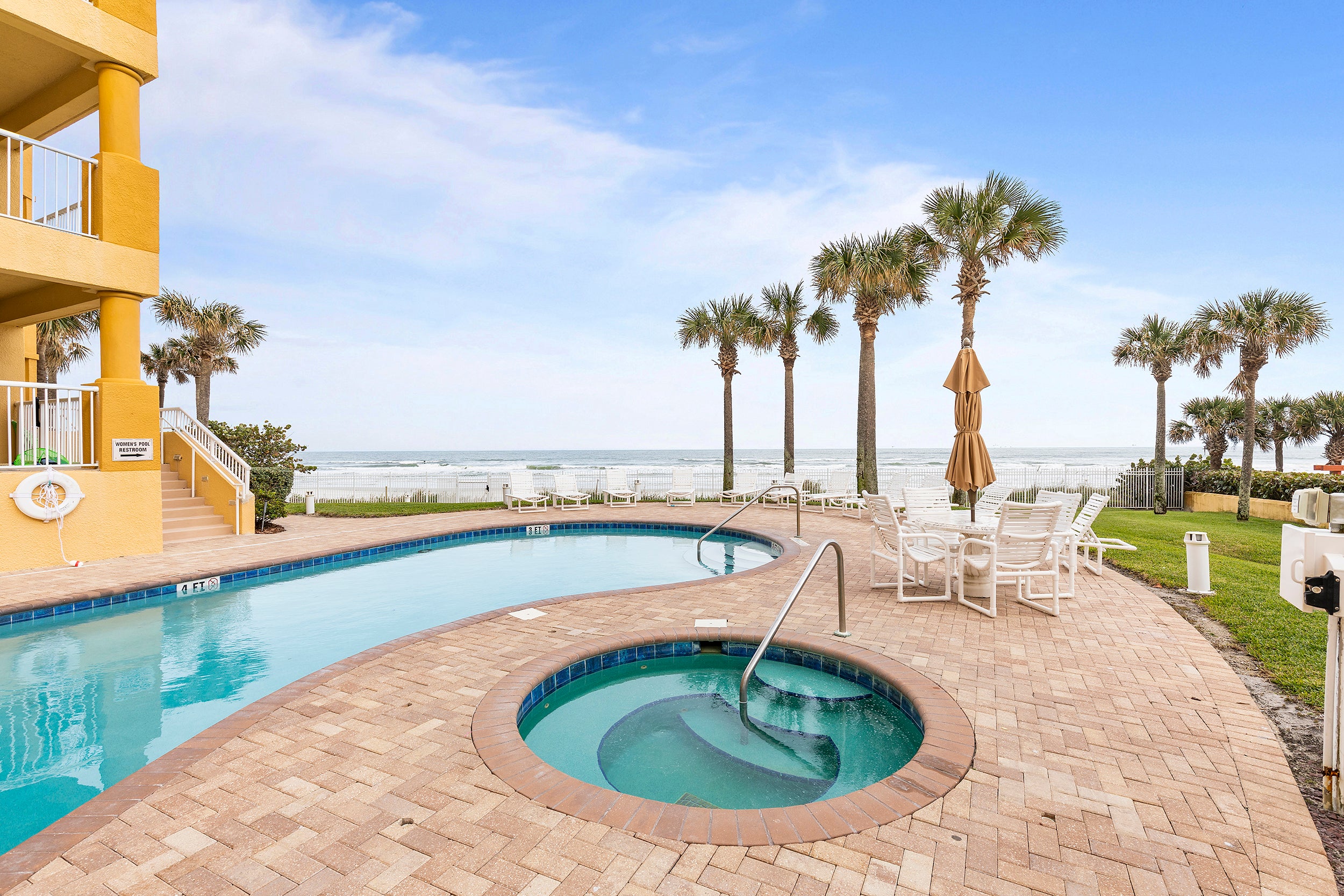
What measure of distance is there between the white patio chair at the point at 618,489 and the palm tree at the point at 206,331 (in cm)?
1352

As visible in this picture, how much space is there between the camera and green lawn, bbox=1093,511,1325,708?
159 inches

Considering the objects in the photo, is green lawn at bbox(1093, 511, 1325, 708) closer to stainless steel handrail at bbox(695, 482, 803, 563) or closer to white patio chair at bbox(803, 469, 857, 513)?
stainless steel handrail at bbox(695, 482, 803, 563)

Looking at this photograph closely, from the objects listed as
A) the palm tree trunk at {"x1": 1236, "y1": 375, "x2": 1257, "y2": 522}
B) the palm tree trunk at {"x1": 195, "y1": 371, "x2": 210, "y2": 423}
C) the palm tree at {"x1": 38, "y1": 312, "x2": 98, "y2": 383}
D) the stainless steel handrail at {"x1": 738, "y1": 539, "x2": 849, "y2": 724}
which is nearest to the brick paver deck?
the stainless steel handrail at {"x1": 738, "y1": 539, "x2": 849, "y2": 724}

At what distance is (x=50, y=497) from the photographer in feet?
24.6

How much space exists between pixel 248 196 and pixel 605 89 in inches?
418

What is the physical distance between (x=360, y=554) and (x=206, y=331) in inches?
589

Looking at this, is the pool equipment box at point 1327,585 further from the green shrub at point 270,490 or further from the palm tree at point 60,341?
the palm tree at point 60,341

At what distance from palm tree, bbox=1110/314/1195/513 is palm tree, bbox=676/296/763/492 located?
13170 millimetres

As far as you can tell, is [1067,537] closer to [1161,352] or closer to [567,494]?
[567,494]

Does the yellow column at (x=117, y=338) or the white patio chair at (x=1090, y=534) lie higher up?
the yellow column at (x=117, y=338)

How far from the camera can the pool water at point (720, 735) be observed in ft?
9.75

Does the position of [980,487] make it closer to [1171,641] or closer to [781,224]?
[1171,641]

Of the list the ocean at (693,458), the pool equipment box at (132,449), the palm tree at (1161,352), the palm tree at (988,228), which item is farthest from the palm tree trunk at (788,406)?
the ocean at (693,458)

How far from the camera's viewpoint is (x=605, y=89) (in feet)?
53.7
